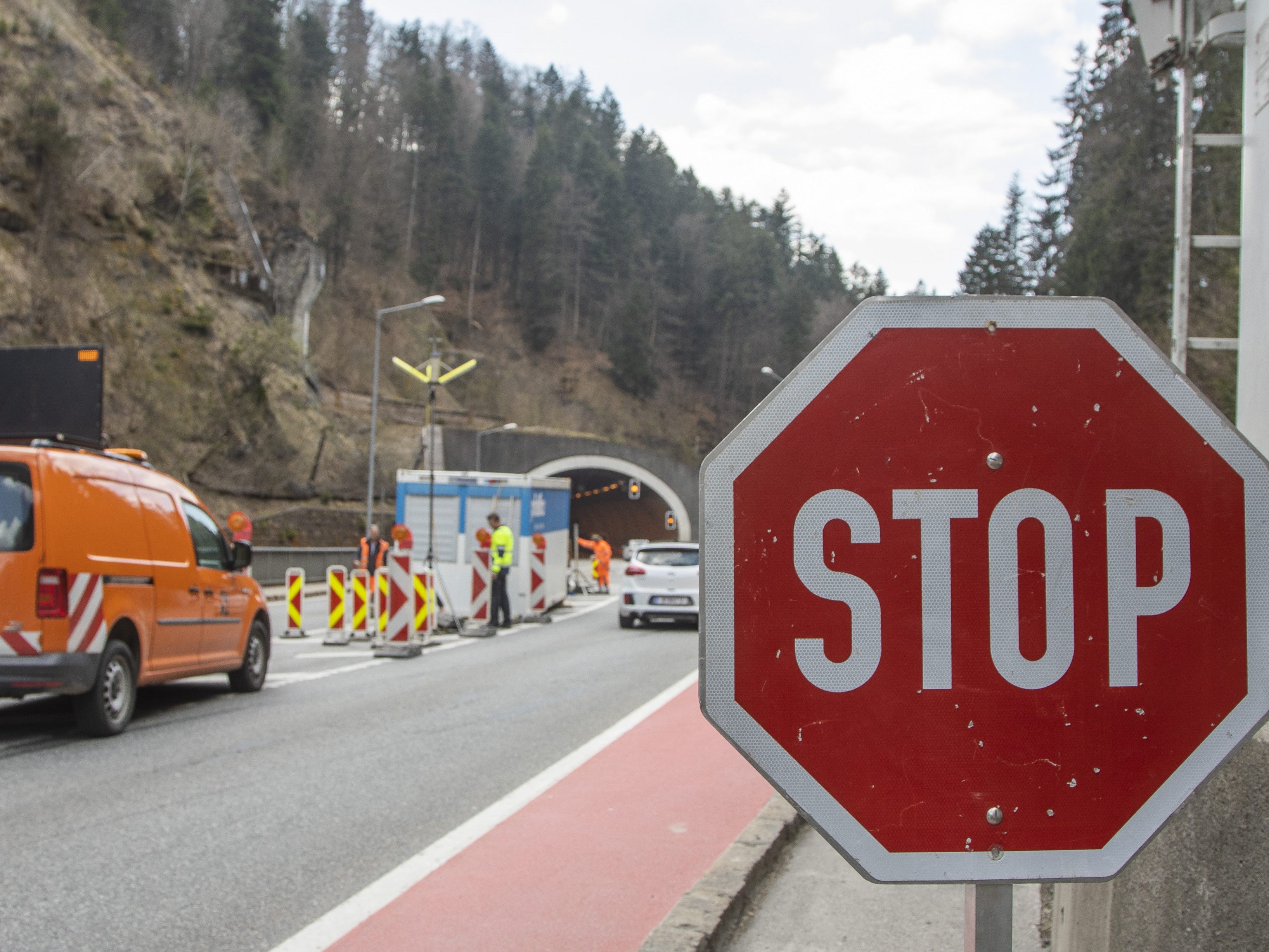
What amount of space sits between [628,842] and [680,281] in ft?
338

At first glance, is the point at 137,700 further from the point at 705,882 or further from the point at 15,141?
the point at 15,141

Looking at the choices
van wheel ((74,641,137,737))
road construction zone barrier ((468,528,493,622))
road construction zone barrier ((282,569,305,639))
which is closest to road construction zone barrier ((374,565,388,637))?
road construction zone barrier ((282,569,305,639))

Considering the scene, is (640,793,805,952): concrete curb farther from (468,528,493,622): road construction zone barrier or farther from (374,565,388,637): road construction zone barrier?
(468,528,493,622): road construction zone barrier

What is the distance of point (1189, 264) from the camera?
19.8 ft

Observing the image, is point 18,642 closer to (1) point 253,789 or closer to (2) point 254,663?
(1) point 253,789

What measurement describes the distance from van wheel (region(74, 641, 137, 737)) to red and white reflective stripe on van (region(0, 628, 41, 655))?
0.51 metres

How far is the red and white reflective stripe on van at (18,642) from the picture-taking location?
828cm

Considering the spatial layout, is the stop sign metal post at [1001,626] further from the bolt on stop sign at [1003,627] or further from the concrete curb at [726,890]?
the concrete curb at [726,890]

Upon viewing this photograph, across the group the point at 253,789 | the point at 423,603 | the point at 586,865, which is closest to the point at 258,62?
the point at 423,603

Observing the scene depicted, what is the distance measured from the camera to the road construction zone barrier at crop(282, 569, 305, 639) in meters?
17.2

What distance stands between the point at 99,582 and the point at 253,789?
2.51 meters

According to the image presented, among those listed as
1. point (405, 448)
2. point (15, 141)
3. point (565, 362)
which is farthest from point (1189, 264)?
point (565, 362)

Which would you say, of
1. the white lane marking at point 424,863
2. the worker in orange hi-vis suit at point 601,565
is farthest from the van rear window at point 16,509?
the worker in orange hi-vis suit at point 601,565

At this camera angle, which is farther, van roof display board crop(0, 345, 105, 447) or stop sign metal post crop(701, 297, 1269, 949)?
van roof display board crop(0, 345, 105, 447)
